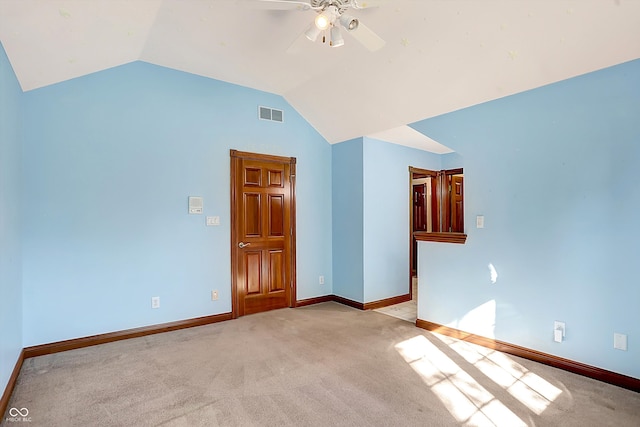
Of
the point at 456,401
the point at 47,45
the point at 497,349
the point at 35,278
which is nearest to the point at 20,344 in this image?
the point at 35,278

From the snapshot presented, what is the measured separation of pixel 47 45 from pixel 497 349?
4708mm

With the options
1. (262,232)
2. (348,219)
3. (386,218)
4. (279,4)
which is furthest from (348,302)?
(279,4)

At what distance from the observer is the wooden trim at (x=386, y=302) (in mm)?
4539

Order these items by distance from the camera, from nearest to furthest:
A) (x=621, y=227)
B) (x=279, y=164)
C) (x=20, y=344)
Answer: (x=621, y=227), (x=20, y=344), (x=279, y=164)

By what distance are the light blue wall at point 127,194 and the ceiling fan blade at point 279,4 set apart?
1621mm

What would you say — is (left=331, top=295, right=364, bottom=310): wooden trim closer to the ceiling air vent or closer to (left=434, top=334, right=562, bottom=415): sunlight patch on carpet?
(left=434, top=334, right=562, bottom=415): sunlight patch on carpet

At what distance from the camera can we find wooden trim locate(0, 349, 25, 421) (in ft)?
6.94

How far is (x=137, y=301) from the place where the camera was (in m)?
3.48

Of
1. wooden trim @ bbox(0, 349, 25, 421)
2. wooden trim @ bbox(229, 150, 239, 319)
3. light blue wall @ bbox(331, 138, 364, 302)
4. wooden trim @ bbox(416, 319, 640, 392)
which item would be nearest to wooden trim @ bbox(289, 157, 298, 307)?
light blue wall @ bbox(331, 138, 364, 302)

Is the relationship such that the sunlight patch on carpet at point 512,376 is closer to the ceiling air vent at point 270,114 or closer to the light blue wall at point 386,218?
the light blue wall at point 386,218

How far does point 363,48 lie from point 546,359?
330 cm

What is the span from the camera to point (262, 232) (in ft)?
14.4

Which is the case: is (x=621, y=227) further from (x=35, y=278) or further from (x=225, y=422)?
(x=35, y=278)

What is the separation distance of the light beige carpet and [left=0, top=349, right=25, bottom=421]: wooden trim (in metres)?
0.04
